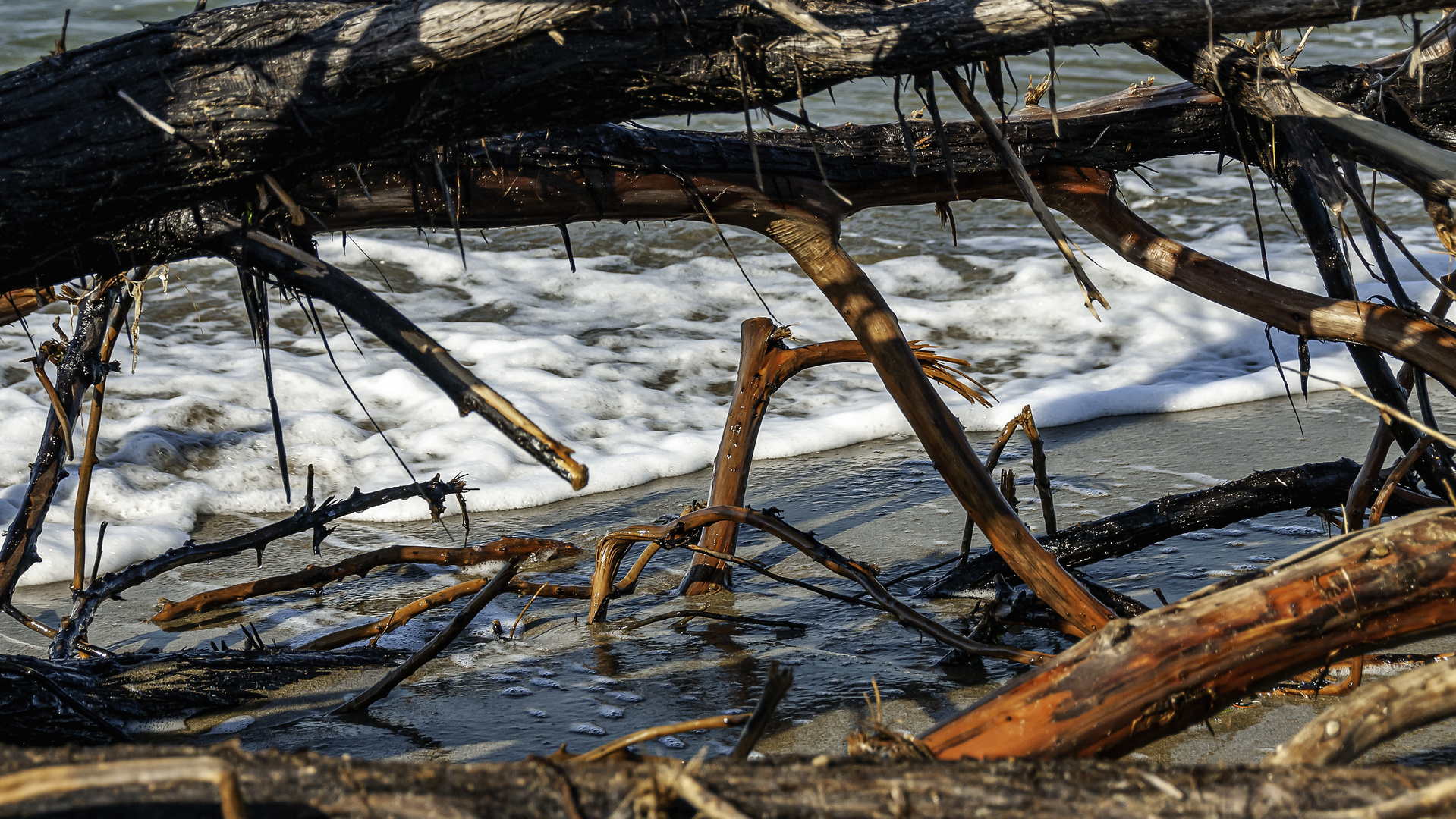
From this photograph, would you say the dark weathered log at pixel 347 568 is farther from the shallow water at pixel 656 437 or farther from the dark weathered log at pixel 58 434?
the dark weathered log at pixel 58 434

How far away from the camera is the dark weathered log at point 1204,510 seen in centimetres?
270

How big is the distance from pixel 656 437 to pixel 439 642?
2.64 meters

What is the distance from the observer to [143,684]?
2344 millimetres

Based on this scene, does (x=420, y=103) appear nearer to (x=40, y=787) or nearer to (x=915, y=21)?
(x=915, y=21)

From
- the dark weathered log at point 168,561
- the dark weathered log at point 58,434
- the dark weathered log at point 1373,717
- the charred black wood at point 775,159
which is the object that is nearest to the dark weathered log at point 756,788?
the dark weathered log at point 1373,717

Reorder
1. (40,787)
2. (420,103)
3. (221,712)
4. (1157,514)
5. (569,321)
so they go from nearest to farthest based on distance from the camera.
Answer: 1. (40,787)
2. (420,103)
3. (221,712)
4. (1157,514)
5. (569,321)

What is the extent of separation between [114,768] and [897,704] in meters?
1.80

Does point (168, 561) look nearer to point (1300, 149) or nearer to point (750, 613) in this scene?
point (750, 613)

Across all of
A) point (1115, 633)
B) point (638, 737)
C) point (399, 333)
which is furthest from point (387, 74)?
point (1115, 633)

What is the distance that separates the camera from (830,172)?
2.30m

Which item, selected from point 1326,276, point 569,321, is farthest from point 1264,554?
point 569,321

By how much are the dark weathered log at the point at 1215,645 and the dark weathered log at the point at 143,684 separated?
5.42 ft

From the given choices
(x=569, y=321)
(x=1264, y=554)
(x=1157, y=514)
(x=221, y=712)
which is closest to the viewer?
(x=221, y=712)

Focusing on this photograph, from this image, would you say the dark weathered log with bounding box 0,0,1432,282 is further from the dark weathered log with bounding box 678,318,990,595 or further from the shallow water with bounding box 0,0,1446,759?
the dark weathered log with bounding box 678,318,990,595
